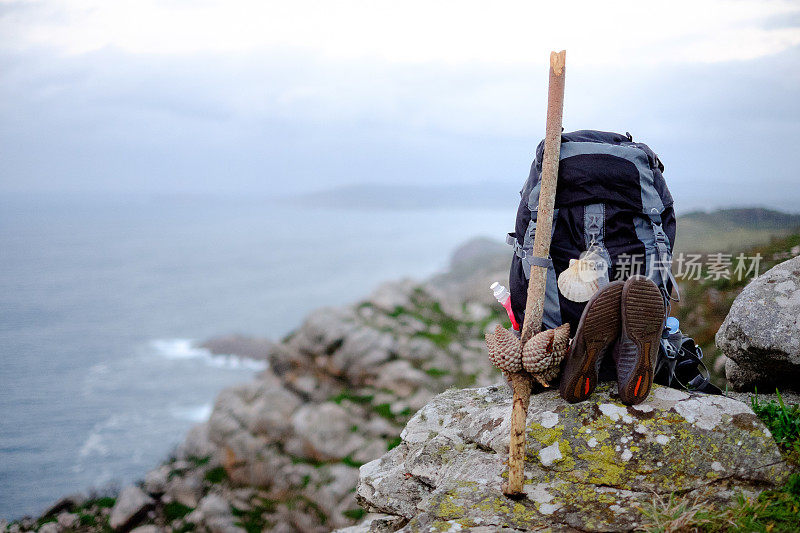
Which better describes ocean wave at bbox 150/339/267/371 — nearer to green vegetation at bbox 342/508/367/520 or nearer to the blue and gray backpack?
green vegetation at bbox 342/508/367/520

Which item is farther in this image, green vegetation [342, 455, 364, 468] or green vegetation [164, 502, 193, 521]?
green vegetation [164, 502, 193, 521]

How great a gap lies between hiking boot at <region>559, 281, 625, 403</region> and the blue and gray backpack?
0.77 m

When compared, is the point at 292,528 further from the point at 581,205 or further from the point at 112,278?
the point at 112,278

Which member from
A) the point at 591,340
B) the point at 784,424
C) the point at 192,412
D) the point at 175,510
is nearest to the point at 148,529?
the point at 175,510

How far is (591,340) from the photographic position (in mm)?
3992

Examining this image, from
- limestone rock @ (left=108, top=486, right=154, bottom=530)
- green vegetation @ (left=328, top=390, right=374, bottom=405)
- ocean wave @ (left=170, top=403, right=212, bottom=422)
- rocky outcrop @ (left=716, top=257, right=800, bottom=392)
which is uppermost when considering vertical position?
rocky outcrop @ (left=716, top=257, right=800, bottom=392)

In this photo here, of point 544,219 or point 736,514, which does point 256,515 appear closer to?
point 544,219

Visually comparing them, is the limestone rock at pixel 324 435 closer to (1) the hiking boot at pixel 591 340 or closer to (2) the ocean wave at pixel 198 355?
(1) the hiking boot at pixel 591 340

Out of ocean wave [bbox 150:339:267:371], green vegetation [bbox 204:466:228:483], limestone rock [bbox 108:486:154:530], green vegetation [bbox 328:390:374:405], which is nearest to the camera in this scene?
limestone rock [bbox 108:486:154:530]

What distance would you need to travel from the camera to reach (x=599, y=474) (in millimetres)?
3916

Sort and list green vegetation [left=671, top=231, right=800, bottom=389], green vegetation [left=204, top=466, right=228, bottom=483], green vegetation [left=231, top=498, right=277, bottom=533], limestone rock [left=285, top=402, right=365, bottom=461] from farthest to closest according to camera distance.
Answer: green vegetation [left=204, top=466, right=228, bottom=483], limestone rock [left=285, top=402, right=365, bottom=461], green vegetation [left=231, top=498, right=277, bottom=533], green vegetation [left=671, top=231, right=800, bottom=389]

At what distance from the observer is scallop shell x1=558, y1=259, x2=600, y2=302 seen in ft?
15.5

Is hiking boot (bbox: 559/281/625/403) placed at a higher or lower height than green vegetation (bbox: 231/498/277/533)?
higher

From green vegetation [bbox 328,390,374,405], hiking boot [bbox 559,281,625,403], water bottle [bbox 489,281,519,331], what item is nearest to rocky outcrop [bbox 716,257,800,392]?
hiking boot [bbox 559,281,625,403]
